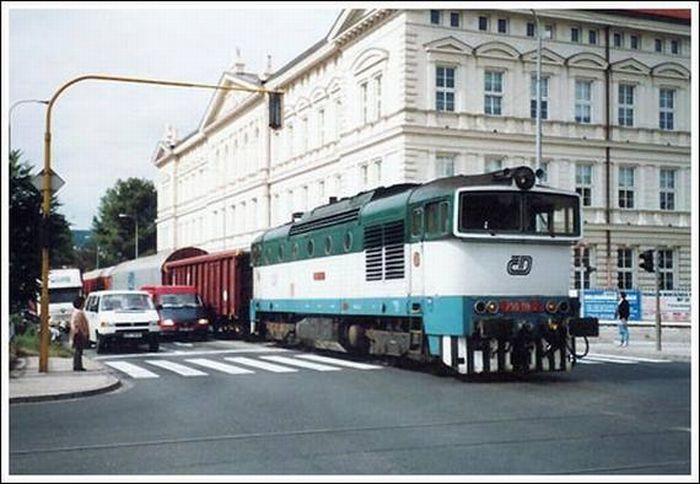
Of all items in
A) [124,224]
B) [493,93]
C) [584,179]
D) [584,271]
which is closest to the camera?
[124,224]

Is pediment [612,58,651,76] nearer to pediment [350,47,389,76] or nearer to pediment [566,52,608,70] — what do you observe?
pediment [566,52,608,70]

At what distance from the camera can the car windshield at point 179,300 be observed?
31641mm

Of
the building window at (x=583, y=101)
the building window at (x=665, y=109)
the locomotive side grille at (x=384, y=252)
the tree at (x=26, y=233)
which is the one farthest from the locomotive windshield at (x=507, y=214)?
the building window at (x=583, y=101)

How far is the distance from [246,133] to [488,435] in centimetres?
1308

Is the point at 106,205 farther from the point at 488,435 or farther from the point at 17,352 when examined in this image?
the point at 17,352

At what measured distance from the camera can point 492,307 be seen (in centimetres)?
1614

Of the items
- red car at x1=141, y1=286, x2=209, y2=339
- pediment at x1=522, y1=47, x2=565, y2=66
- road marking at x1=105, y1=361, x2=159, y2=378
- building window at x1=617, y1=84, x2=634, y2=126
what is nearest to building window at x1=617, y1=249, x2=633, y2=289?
building window at x1=617, y1=84, x2=634, y2=126

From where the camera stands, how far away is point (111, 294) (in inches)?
1053

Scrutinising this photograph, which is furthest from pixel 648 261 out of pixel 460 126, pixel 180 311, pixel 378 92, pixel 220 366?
pixel 378 92

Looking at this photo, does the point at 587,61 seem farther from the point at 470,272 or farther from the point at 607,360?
the point at 470,272

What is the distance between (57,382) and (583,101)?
21737 mm

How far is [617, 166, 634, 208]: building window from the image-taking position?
1021 inches

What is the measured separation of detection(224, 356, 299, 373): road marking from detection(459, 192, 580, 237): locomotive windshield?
5.35 meters

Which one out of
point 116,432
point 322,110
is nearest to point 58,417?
point 116,432
